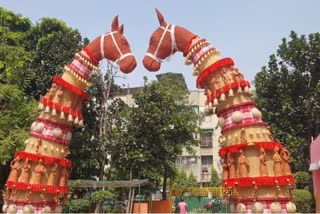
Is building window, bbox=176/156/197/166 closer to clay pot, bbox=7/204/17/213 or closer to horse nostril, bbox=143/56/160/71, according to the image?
horse nostril, bbox=143/56/160/71

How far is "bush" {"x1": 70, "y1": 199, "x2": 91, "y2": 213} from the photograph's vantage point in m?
19.0

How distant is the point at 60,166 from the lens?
7.55m

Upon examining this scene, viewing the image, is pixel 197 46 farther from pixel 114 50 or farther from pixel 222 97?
pixel 114 50

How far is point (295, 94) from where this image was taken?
21.1 m

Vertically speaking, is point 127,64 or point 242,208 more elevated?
point 127,64

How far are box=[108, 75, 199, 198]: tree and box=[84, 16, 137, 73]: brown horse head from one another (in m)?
12.4

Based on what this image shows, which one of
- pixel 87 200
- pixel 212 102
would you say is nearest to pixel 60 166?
pixel 212 102

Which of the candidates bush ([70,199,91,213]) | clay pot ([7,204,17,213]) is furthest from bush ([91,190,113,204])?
clay pot ([7,204,17,213])

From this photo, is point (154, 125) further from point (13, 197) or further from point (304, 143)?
point (13, 197)

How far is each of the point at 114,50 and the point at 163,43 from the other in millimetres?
984

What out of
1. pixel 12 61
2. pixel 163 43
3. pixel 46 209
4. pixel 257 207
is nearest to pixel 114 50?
pixel 163 43

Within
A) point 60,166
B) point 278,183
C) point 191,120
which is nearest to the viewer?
point 278,183

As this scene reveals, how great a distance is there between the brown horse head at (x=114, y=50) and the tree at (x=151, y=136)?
12444 mm

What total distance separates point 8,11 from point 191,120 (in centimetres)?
1235
